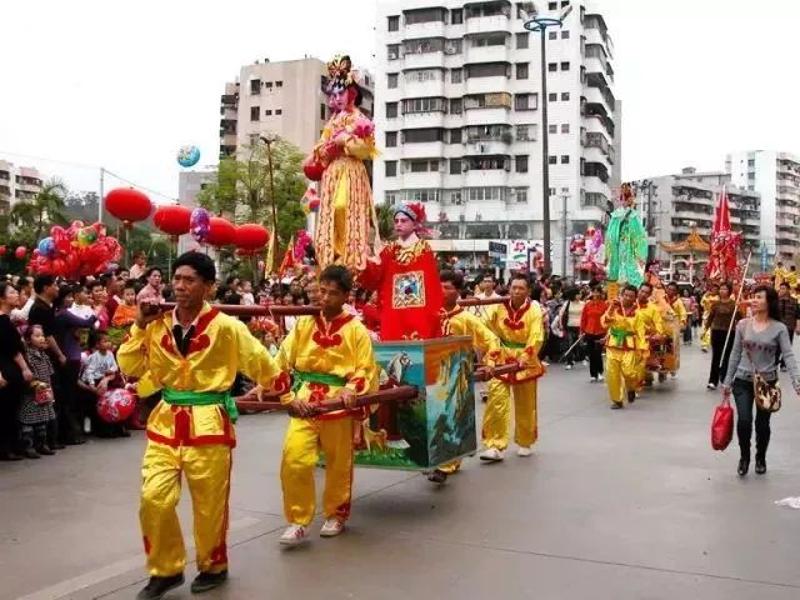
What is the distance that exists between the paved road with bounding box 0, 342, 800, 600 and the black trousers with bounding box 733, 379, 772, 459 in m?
0.30

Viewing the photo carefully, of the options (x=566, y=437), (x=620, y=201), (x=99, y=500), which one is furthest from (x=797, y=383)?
(x=620, y=201)

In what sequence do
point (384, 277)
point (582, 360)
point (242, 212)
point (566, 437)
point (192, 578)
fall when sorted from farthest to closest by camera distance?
1. point (242, 212)
2. point (582, 360)
3. point (566, 437)
4. point (384, 277)
5. point (192, 578)

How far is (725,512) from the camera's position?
20.4 feet

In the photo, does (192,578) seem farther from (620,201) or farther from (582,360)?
(582,360)

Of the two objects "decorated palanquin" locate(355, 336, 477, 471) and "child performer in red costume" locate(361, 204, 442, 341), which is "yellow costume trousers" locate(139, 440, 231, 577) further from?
"child performer in red costume" locate(361, 204, 442, 341)

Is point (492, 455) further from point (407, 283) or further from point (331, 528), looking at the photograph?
point (331, 528)

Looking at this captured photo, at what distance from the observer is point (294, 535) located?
5.32 m

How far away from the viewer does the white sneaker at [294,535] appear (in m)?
5.30

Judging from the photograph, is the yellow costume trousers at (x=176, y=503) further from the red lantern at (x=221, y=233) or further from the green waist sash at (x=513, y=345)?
the red lantern at (x=221, y=233)

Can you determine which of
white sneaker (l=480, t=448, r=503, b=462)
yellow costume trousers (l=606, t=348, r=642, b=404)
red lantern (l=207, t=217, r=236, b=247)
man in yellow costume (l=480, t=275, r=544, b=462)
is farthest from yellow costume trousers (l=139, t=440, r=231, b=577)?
→ red lantern (l=207, t=217, r=236, b=247)

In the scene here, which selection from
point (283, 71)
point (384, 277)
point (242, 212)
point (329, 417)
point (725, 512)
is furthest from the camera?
point (283, 71)

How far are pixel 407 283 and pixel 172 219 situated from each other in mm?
7148

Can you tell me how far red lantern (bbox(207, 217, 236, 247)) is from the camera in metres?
13.9

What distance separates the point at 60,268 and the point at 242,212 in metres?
27.1
